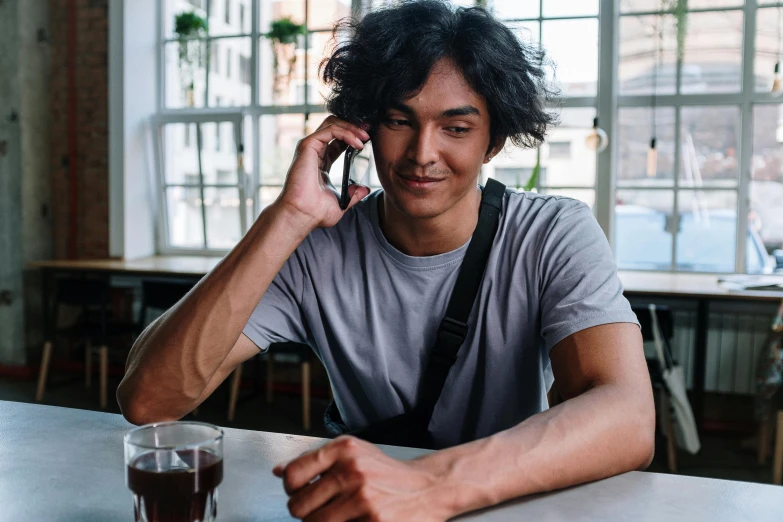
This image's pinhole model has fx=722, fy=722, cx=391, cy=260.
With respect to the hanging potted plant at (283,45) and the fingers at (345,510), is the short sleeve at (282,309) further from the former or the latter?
the hanging potted plant at (283,45)

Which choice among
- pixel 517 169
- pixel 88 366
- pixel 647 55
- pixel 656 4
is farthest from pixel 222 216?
pixel 656 4

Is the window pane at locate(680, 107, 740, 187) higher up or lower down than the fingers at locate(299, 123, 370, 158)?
higher up

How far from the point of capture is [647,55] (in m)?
4.63

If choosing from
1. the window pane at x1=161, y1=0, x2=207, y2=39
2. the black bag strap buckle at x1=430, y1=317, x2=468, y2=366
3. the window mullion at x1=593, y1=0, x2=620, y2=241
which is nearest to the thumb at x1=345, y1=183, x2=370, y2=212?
the black bag strap buckle at x1=430, y1=317, x2=468, y2=366

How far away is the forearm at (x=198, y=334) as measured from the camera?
1.30m

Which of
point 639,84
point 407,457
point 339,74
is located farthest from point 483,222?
point 639,84

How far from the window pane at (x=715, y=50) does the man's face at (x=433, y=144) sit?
3.66 metres

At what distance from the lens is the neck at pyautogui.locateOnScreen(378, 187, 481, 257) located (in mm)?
1457

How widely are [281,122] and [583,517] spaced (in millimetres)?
4892

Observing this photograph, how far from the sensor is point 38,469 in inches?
38.5

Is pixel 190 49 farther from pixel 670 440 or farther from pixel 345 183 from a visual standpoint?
pixel 345 183

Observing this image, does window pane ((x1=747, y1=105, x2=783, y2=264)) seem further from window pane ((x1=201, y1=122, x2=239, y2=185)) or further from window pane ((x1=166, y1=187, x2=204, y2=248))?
window pane ((x1=166, y1=187, x2=204, y2=248))

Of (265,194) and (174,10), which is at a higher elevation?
(174,10)

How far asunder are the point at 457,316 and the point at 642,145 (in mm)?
3760
